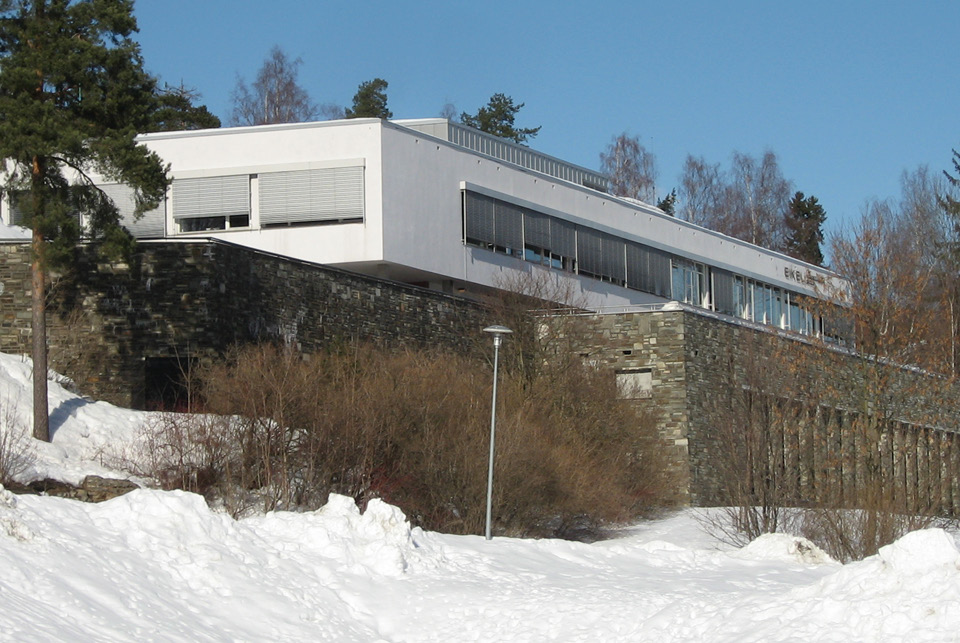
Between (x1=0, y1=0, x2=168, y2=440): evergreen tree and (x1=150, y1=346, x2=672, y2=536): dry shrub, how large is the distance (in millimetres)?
4043

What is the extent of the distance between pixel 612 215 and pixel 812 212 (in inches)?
1410

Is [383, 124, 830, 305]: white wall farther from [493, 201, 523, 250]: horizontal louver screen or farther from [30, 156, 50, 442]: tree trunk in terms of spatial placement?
[30, 156, 50, 442]: tree trunk

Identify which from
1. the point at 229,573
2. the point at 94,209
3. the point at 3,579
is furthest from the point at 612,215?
the point at 3,579

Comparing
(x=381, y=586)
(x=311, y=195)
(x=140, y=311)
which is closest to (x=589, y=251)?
(x=311, y=195)

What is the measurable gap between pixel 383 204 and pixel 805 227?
4560cm

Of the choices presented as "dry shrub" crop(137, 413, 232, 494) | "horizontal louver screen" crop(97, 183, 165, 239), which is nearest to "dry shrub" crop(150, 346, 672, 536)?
"dry shrub" crop(137, 413, 232, 494)

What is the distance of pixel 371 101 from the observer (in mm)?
83000

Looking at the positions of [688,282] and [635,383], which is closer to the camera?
[635,383]

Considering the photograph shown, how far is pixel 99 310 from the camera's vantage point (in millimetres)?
34594

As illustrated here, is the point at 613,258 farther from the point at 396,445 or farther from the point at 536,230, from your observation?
the point at 396,445

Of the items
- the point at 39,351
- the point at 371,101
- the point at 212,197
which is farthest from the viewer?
the point at 371,101

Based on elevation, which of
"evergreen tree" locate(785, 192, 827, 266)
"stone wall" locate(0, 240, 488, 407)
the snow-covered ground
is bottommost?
the snow-covered ground

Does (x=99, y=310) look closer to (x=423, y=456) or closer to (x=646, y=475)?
(x=423, y=456)

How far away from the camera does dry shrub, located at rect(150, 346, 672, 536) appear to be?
31.7 m
